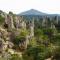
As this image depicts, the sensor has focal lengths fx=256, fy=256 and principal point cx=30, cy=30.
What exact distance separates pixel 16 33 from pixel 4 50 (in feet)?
12.3

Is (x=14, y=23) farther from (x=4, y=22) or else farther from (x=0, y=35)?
(x=0, y=35)

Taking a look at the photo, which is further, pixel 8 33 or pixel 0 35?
pixel 8 33

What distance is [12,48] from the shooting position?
20.6m

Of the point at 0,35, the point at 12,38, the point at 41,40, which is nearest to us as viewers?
the point at 0,35

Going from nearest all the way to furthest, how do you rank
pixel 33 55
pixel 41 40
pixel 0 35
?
pixel 33 55 → pixel 0 35 → pixel 41 40

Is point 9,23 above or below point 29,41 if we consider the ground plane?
above

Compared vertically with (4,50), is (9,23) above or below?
above

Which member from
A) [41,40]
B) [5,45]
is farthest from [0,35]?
[41,40]

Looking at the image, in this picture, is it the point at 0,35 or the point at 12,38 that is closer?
the point at 0,35

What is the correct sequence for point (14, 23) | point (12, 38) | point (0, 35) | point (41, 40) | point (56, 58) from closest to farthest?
point (56, 58) < point (0, 35) < point (12, 38) < point (41, 40) < point (14, 23)

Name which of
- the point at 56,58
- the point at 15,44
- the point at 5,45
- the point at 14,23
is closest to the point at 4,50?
the point at 5,45

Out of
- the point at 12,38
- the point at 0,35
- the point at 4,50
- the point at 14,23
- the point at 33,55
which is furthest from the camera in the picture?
the point at 14,23

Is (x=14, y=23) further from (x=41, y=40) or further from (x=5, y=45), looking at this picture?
(x=5, y=45)

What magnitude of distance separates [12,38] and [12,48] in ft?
5.25
